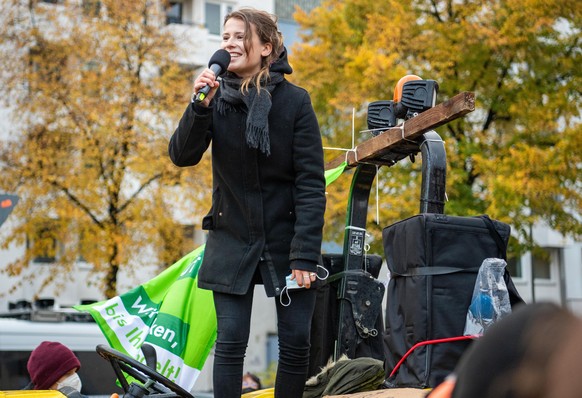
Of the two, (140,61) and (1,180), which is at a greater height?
(140,61)

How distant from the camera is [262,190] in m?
4.46

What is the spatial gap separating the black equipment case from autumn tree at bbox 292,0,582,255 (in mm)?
12391

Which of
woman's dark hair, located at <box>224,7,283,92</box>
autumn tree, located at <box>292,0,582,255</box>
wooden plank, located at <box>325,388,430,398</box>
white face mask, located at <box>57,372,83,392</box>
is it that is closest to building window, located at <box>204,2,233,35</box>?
autumn tree, located at <box>292,0,582,255</box>

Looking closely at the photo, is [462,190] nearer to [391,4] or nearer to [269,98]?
[391,4]

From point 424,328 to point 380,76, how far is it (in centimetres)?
1366

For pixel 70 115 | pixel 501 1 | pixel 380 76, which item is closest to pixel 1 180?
pixel 70 115

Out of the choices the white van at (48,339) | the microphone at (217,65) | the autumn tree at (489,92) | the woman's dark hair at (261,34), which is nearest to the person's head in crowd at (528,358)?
the microphone at (217,65)

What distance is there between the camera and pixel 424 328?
4230 millimetres

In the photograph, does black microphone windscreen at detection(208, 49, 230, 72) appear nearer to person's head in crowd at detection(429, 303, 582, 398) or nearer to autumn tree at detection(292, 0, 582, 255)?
person's head in crowd at detection(429, 303, 582, 398)

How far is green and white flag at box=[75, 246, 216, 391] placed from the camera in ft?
17.1


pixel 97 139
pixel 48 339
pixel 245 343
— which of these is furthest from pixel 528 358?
pixel 97 139

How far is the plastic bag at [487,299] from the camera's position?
419 cm

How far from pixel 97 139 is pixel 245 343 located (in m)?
17.2

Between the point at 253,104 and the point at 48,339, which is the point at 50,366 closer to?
the point at 253,104
